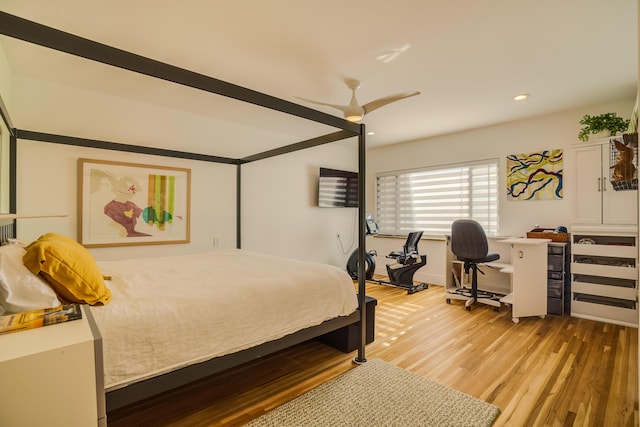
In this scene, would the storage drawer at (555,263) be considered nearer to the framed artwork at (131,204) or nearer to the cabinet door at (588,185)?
the cabinet door at (588,185)

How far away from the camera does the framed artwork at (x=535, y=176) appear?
3.85 metres

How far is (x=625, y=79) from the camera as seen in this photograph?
113 inches

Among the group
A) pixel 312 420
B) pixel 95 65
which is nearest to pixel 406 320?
pixel 312 420

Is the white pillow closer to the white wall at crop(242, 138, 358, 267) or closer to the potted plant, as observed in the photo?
the white wall at crop(242, 138, 358, 267)

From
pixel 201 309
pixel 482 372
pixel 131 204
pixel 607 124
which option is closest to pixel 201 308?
pixel 201 309

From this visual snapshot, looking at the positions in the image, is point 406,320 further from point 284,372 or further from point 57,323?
point 57,323

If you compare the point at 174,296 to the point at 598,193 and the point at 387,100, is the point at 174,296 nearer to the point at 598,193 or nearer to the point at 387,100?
the point at 387,100

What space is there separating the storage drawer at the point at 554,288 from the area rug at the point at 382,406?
2.31 meters

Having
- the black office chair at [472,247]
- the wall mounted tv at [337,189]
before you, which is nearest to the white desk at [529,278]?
the black office chair at [472,247]

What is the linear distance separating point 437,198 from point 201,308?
4444 millimetres

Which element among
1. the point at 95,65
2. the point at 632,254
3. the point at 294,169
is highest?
the point at 95,65

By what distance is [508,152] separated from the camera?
4250 millimetres

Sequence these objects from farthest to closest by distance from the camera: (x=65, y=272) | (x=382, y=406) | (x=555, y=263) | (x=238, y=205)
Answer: (x=238, y=205) < (x=555, y=263) < (x=382, y=406) < (x=65, y=272)

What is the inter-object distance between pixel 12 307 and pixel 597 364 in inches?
140
